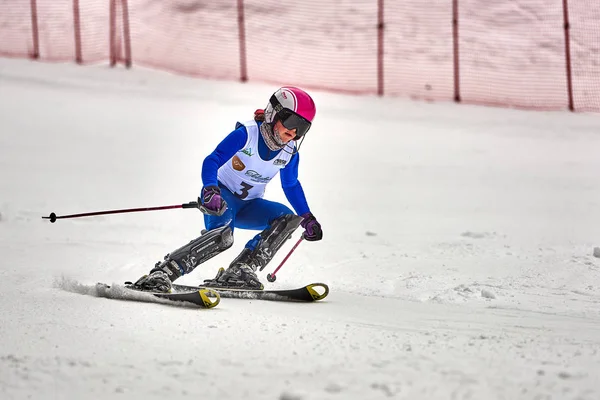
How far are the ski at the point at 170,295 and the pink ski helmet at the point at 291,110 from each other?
1201mm

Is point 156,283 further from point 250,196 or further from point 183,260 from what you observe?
point 250,196

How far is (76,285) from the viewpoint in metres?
5.68

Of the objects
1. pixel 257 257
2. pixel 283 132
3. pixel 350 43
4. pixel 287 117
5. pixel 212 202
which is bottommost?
pixel 350 43

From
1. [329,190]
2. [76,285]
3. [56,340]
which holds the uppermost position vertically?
[56,340]

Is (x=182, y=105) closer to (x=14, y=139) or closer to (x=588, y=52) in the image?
(x=14, y=139)

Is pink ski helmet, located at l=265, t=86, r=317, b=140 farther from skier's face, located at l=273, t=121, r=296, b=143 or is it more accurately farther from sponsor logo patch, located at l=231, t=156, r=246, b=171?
sponsor logo patch, located at l=231, t=156, r=246, b=171

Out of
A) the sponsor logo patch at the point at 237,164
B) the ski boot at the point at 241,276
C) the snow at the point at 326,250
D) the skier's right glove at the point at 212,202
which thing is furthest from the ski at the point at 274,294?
the sponsor logo patch at the point at 237,164

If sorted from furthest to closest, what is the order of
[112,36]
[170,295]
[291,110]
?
1. [112,36]
2. [291,110]
3. [170,295]

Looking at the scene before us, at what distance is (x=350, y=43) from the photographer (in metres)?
20.6

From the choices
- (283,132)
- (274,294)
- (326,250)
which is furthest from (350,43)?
(274,294)

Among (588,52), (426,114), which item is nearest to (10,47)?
(426,114)

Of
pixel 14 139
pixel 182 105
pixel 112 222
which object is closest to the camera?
pixel 112 222

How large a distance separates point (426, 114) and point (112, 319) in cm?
1157

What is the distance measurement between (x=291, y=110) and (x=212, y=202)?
32.6 inches
